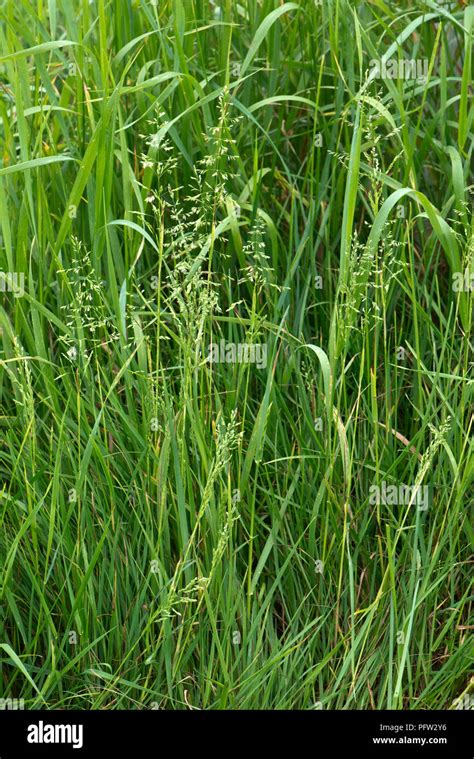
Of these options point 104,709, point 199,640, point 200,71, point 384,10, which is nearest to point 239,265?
point 200,71

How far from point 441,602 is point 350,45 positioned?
1.55m

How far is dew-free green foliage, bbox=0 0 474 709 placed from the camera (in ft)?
7.29

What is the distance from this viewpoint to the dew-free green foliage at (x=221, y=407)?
2221 mm

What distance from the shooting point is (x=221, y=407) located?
7.75 feet

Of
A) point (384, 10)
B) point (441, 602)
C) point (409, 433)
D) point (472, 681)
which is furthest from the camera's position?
point (384, 10)

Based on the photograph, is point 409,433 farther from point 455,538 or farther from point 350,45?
point 350,45

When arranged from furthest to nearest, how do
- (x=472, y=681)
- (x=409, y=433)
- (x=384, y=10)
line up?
(x=384, y=10) < (x=409, y=433) < (x=472, y=681)

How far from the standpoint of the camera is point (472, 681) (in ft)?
7.24

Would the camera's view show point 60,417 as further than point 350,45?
No

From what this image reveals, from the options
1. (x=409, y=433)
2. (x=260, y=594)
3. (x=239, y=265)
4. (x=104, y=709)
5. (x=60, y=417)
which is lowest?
(x=104, y=709)

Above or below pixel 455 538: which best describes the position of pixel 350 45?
above

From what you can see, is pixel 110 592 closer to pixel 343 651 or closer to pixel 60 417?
pixel 60 417

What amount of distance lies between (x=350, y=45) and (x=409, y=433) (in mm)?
1108
